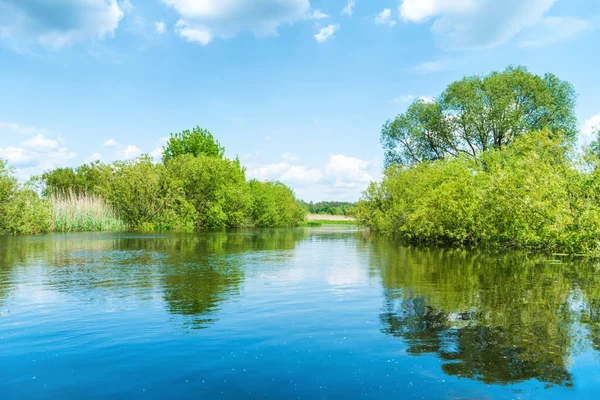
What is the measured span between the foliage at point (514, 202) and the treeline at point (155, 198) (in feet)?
122

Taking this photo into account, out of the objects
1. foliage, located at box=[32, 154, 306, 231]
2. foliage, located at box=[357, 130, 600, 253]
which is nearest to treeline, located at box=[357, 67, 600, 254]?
foliage, located at box=[357, 130, 600, 253]

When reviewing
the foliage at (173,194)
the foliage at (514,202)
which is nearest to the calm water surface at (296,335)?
the foliage at (514,202)

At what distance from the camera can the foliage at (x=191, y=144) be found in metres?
93.2

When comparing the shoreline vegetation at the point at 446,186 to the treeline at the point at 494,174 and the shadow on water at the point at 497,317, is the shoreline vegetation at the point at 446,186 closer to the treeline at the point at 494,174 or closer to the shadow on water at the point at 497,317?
the treeline at the point at 494,174

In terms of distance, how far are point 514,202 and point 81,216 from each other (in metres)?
52.2

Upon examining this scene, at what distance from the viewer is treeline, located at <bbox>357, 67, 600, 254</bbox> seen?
2514 centimetres

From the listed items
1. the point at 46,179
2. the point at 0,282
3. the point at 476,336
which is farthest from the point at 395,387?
the point at 46,179

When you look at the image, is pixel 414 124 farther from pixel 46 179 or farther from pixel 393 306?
pixel 46 179

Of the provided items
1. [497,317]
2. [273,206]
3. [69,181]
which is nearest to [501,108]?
[497,317]

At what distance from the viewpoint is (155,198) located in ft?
236

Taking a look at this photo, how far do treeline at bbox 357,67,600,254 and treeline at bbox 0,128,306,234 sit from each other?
94.1ft

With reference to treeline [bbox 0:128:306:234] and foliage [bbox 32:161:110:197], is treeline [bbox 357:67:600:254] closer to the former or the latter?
treeline [bbox 0:128:306:234]

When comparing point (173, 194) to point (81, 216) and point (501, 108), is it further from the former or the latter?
point (501, 108)

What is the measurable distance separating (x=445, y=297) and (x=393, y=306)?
2545 mm
